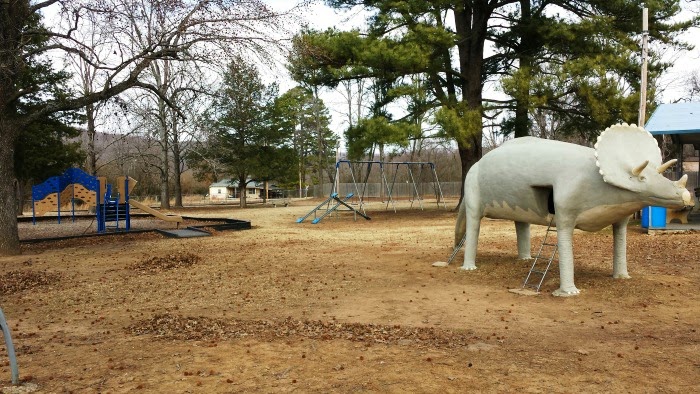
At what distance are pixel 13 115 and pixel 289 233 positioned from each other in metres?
7.67

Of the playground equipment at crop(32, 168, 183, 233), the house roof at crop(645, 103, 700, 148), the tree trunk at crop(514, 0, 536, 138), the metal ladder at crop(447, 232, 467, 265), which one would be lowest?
the metal ladder at crop(447, 232, 467, 265)

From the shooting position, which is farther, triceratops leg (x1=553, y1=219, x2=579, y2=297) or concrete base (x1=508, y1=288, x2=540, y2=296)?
concrete base (x1=508, y1=288, x2=540, y2=296)

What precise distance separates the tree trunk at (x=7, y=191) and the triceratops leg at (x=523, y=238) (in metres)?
10.7

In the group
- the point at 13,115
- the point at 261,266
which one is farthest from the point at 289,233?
the point at 13,115

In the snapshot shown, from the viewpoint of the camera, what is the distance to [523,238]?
30.1 feet

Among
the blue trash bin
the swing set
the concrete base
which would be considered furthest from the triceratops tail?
the swing set

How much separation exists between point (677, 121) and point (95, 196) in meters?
18.7

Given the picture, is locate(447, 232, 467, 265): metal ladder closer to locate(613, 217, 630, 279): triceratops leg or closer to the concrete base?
the concrete base

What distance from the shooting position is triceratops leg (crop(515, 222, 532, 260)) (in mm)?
9086

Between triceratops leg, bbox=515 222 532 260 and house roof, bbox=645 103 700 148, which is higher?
house roof, bbox=645 103 700 148

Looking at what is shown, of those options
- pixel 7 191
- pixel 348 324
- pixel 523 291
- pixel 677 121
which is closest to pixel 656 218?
pixel 677 121

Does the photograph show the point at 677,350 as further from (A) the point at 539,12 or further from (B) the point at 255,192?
(B) the point at 255,192

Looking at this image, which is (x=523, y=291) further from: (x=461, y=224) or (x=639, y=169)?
(x=461, y=224)

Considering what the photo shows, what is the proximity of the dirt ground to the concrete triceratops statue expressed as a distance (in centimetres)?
86
